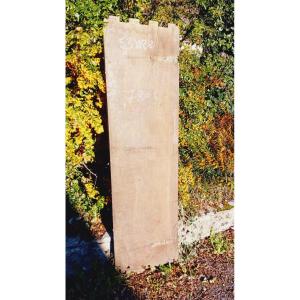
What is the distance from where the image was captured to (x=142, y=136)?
304 centimetres

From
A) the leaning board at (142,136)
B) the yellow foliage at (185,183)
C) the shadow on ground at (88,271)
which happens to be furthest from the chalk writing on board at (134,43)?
the yellow foliage at (185,183)

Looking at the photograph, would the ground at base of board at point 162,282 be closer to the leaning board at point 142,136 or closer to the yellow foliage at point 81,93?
the leaning board at point 142,136

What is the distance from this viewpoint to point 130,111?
116 inches

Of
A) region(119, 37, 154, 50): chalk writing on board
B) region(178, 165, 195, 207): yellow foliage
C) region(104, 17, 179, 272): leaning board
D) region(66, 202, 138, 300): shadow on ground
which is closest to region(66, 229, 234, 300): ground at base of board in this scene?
region(66, 202, 138, 300): shadow on ground

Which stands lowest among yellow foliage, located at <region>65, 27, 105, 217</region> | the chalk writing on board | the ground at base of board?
the ground at base of board

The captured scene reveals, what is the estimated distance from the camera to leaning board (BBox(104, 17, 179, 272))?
2.86 meters

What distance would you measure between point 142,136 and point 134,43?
2.50 feet

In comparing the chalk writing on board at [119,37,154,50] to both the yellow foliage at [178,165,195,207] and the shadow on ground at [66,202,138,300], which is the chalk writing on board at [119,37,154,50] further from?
the yellow foliage at [178,165,195,207]

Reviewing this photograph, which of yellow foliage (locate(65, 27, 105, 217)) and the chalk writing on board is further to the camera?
yellow foliage (locate(65, 27, 105, 217))

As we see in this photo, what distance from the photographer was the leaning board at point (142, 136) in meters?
2.86

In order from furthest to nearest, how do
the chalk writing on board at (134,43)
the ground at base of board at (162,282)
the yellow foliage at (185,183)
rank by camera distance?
the yellow foliage at (185,183), the ground at base of board at (162,282), the chalk writing on board at (134,43)
